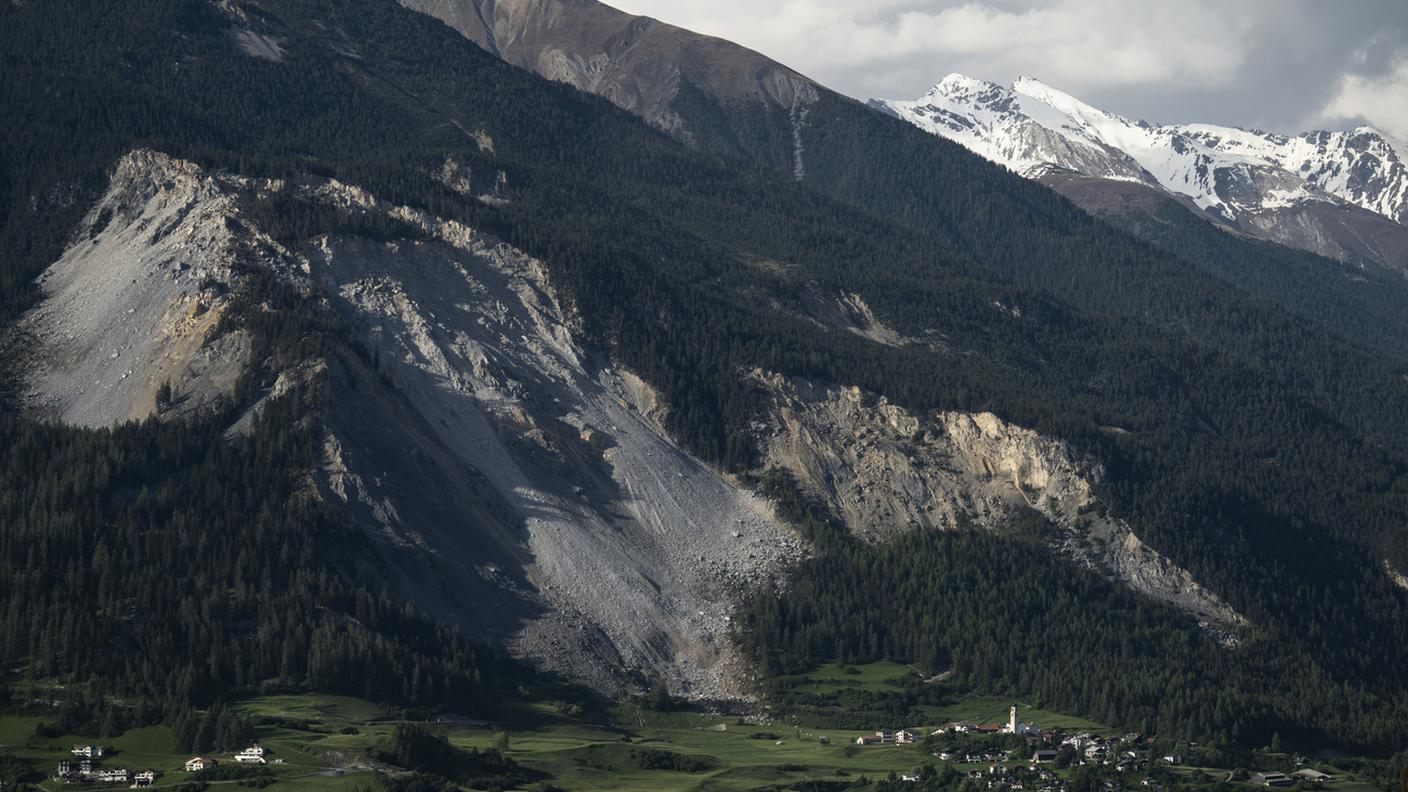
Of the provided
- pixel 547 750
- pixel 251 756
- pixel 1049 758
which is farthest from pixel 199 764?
pixel 1049 758

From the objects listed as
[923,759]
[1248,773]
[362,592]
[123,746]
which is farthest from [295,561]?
[1248,773]

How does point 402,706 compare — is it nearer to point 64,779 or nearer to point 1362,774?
point 64,779

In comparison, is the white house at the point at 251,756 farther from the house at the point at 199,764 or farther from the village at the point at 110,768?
the house at the point at 199,764

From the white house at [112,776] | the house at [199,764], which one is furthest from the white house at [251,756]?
the white house at [112,776]

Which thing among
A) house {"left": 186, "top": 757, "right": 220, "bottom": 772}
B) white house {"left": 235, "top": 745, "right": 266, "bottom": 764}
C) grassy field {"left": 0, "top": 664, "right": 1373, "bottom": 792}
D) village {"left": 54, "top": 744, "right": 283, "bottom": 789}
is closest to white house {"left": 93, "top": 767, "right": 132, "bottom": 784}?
village {"left": 54, "top": 744, "right": 283, "bottom": 789}

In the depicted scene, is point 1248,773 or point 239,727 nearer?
point 239,727

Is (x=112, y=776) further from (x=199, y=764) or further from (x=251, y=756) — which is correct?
(x=251, y=756)

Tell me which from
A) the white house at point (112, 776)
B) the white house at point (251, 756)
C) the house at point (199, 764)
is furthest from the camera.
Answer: the white house at point (251, 756)

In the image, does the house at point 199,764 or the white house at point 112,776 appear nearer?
the white house at point 112,776
